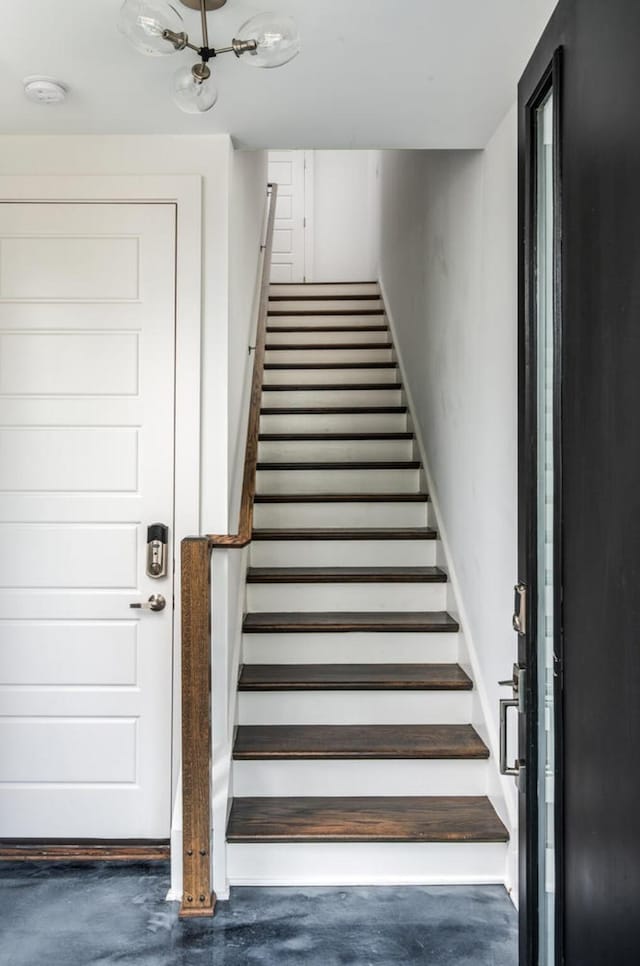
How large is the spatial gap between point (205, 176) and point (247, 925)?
94.5 inches

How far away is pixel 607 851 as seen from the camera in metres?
1.02

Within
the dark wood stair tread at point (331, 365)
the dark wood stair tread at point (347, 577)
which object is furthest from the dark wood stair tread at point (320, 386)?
the dark wood stair tread at point (347, 577)

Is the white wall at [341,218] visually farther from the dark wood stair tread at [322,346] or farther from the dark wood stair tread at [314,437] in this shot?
the dark wood stair tread at [314,437]

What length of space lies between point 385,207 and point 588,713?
4.99m

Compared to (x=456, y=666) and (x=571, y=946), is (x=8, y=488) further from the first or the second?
(x=571, y=946)

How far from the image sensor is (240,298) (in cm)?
296

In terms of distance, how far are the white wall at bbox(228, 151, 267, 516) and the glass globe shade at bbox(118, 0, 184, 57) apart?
101 cm

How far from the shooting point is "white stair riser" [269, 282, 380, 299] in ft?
18.9

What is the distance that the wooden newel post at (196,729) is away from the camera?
7.08ft

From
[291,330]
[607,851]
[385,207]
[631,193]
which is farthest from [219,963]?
[385,207]

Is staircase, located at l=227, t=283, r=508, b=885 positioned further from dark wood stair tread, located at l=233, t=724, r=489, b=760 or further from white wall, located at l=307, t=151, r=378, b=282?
white wall, located at l=307, t=151, r=378, b=282

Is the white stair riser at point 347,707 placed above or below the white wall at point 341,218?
below

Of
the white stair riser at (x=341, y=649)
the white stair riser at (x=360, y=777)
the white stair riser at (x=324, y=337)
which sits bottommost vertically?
the white stair riser at (x=360, y=777)

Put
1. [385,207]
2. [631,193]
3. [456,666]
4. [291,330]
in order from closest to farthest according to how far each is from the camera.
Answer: [631,193] < [456,666] < [291,330] < [385,207]
